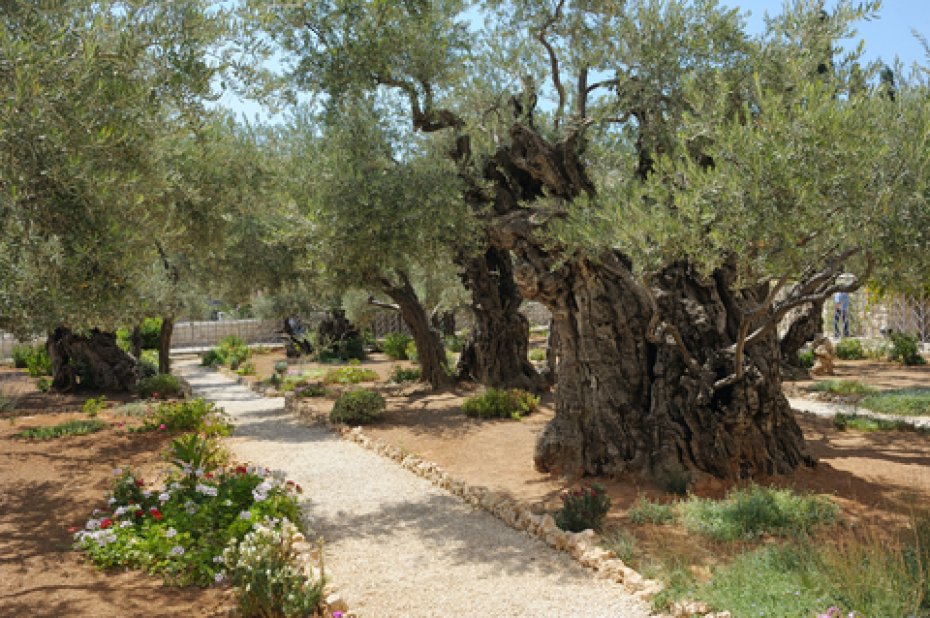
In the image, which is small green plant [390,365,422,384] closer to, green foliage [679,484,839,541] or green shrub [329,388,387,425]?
green shrub [329,388,387,425]

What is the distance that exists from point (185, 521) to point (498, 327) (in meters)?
10.5

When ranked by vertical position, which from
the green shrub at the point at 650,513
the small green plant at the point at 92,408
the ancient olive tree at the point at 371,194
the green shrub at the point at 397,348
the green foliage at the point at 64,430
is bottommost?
the green shrub at the point at 650,513

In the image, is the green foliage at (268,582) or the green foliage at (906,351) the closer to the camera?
the green foliage at (268,582)

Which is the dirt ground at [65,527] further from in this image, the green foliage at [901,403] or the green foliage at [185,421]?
the green foliage at [901,403]

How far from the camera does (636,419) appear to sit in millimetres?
8633

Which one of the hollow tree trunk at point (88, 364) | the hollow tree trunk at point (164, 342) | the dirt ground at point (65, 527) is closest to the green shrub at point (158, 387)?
the hollow tree trunk at point (88, 364)

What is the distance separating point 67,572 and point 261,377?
1761cm

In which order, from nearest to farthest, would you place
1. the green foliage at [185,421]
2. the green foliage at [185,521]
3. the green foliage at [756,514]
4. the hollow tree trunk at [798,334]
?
the green foliage at [185,521] < the green foliage at [756,514] < the green foliage at [185,421] < the hollow tree trunk at [798,334]

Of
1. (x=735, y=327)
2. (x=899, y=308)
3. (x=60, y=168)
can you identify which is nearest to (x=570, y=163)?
(x=735, y=327)

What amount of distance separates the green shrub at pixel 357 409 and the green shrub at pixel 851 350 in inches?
637

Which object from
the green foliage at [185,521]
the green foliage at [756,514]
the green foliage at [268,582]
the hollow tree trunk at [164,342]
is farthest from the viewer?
the hollow tree trunk at [164,342]

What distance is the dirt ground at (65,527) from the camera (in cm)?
523

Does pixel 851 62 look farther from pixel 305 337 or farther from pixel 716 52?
pixel 305 337

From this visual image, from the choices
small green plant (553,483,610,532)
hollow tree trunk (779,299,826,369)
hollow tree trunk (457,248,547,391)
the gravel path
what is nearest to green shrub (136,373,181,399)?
hollow tree trunk (457,248,547,391)
